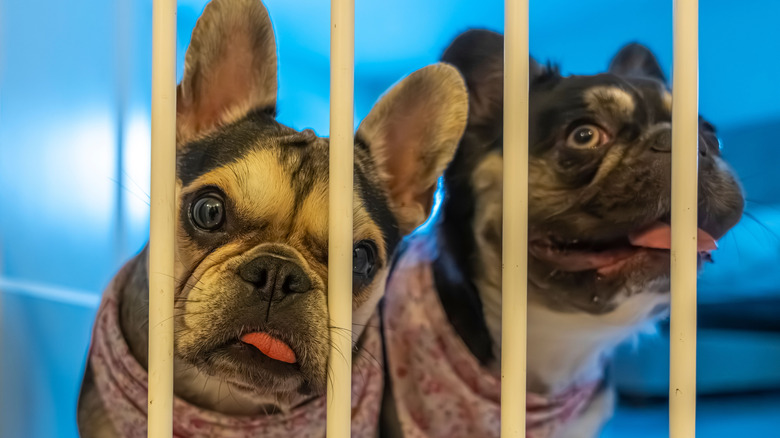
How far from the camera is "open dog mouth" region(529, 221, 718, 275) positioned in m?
0.70

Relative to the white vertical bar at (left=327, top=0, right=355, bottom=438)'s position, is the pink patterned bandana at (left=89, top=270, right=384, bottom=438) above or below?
below

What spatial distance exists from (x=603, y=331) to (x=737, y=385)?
0.19m

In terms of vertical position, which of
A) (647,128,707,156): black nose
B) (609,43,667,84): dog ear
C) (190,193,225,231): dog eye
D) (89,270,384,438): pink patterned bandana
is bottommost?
(89,270,384,438): pink patterned bandana

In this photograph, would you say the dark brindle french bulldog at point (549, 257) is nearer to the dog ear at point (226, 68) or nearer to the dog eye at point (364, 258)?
the dog eye at point (364, 258)

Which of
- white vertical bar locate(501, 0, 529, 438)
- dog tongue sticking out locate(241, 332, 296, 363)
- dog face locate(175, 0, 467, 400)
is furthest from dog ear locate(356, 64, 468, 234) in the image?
dog tongue sticking out locate(241, 332, 296, 363)

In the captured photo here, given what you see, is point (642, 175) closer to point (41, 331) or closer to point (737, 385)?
point (737, 385)

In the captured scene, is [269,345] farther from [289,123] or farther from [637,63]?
[637,63]

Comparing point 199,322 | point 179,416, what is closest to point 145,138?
point 199,322

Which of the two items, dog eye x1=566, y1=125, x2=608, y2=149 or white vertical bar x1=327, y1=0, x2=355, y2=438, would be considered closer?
white vertical bar x1=327, y1=0, x2=355, y2=438

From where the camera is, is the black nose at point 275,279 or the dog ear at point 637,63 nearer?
the black nose at point 275,279

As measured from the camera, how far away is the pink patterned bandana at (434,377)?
2.47ft

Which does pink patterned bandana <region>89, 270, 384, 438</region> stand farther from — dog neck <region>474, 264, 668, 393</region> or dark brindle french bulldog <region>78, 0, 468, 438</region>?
dog neck <region>474, 264, 668, 393</region>

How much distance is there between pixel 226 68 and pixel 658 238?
588mm

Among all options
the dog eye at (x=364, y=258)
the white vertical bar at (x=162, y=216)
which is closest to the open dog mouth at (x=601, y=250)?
the dog eye at (x=364, y=258)
